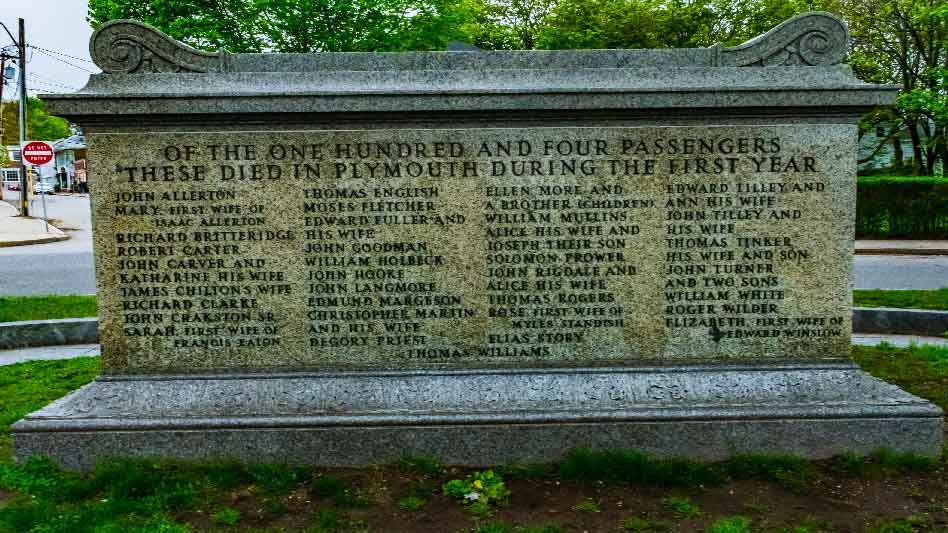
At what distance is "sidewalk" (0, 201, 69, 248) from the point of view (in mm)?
24366

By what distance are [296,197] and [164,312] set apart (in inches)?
47.7

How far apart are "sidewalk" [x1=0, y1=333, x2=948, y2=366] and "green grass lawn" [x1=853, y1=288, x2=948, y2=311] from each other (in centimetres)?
101

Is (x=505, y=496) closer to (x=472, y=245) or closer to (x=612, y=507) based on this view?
(x=612, y=507)

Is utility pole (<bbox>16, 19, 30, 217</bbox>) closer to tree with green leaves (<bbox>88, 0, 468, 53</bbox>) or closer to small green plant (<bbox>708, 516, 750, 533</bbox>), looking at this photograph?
tree with green leaves (<bbox>88, 0, 468, 53</bbox>)

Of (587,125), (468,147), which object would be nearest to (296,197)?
(468,147)

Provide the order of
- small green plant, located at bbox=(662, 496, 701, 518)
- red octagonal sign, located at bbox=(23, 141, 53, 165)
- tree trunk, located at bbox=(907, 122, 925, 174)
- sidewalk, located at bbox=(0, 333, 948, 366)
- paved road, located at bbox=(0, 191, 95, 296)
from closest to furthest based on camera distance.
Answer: small green plant, located at bbox=(662, 496, 701, 518)
sidewalk, located at bbox=(0, 333, 948, 366)
paved road, located at bbox=(0, 191, 95, 296)
red octagonal sign, located at bbox=(23, 141, 53, 165)
tree trunk, located at bbox=(907, 122, 925, 174)

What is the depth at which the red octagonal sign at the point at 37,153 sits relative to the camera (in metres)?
25.8

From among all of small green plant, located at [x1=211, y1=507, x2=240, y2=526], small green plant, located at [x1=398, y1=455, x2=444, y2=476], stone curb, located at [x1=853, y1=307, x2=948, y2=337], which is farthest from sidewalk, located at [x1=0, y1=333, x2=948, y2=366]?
small green plant, located at [x1=398, y1=455, x2=444, y2=476]

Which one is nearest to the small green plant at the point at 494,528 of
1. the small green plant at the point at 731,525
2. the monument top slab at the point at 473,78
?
the small green plant at the point at 731,525

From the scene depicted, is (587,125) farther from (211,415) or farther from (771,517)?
(211,415)

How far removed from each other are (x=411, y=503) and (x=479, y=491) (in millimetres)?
419

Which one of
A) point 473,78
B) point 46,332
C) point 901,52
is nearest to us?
point 473,78

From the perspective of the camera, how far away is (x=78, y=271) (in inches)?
647

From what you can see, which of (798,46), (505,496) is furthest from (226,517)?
(798,46)
